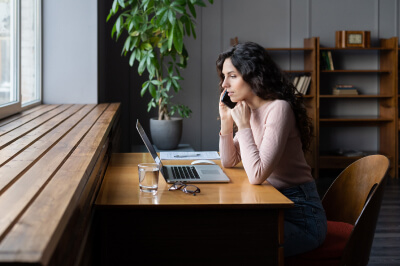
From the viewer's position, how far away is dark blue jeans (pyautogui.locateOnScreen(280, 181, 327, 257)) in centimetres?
195

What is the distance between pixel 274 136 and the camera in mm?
2145

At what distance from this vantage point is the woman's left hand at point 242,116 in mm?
2254

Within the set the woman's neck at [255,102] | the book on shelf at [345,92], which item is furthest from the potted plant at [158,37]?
the woman's neck at [255,102]

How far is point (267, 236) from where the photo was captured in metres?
1.82

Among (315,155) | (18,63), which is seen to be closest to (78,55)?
(18,63)

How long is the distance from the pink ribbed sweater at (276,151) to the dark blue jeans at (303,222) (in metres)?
0.05

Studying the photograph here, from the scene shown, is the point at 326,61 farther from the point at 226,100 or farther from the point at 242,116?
the point at 242,116

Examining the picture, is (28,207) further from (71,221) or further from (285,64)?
(285,64)

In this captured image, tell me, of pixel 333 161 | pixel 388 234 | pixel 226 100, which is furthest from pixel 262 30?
pixel 226 100

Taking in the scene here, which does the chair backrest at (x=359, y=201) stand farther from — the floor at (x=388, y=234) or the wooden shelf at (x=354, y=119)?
the wooden shelf at (x=354, y=119)

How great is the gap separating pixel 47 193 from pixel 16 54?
2.70m

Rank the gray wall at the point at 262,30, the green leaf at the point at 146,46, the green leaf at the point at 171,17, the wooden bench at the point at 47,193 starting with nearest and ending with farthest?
the wooden bench at the point at 47,193, the green leaf at the point at 171,17, the green leaf at the point at 146,46, the gray wall at the point at 262,30

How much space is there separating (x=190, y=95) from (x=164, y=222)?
4.82 m

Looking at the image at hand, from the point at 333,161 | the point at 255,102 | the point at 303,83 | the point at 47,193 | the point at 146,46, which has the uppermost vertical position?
the point at 146,46
